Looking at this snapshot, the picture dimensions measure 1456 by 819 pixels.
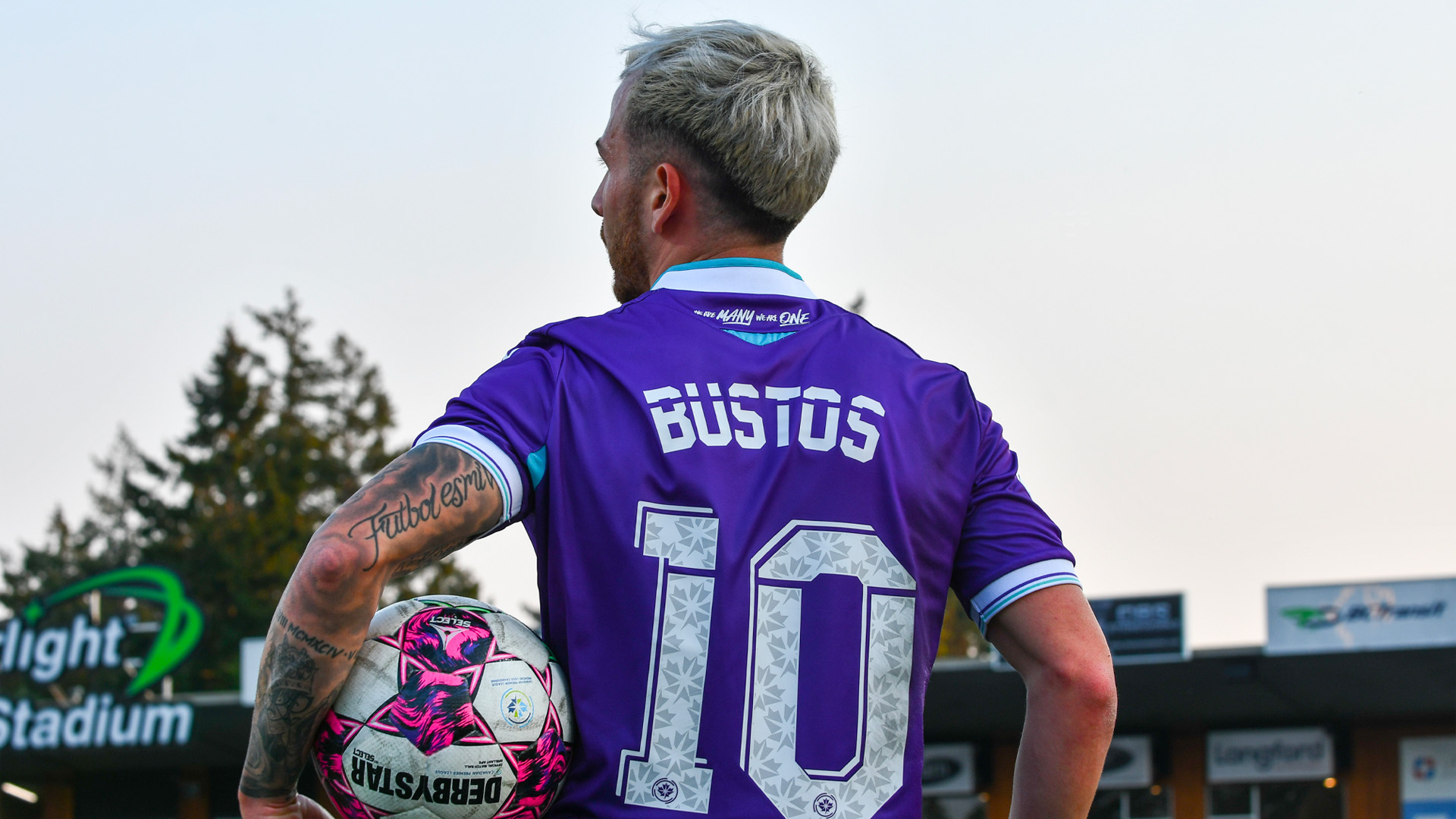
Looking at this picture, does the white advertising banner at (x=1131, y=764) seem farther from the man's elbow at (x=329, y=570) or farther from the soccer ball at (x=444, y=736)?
the man's elbow at (x=329, y=570)

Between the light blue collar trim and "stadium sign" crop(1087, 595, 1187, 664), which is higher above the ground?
the light blue collar trim

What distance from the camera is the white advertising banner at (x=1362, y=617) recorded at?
17844 millimetres

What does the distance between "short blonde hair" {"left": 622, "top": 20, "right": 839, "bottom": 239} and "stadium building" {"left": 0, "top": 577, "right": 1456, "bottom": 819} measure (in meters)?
17.5

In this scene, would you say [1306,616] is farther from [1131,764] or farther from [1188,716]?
[1131,764]

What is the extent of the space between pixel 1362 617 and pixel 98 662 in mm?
18953

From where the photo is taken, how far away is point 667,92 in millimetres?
2213

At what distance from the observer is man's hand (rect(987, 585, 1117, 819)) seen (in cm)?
209

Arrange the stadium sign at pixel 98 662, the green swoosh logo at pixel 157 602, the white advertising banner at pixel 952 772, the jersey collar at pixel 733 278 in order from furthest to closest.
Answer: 1. the white advertising banner at pixel 952 772
2. the green swoosh logo at pixel 157 602
3. the stadium sign at pixel 98 662
4. the jersey collar at pixel 733 278

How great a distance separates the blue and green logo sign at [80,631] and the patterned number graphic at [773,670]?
22.3 metres

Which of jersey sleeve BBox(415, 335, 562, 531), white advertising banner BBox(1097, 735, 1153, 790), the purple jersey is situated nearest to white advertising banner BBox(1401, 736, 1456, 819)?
white advertising banner BBox(1097, 735, 1153, 790)

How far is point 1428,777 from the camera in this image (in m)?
21.1

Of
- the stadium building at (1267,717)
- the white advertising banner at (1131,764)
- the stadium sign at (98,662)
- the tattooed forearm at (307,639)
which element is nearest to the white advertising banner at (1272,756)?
the stadium building at (1267,717)

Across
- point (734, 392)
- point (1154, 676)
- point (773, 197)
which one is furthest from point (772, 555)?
point (1154, 676)

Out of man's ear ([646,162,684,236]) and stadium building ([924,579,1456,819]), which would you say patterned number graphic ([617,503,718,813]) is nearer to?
man's ear ([646,162,684,236])
